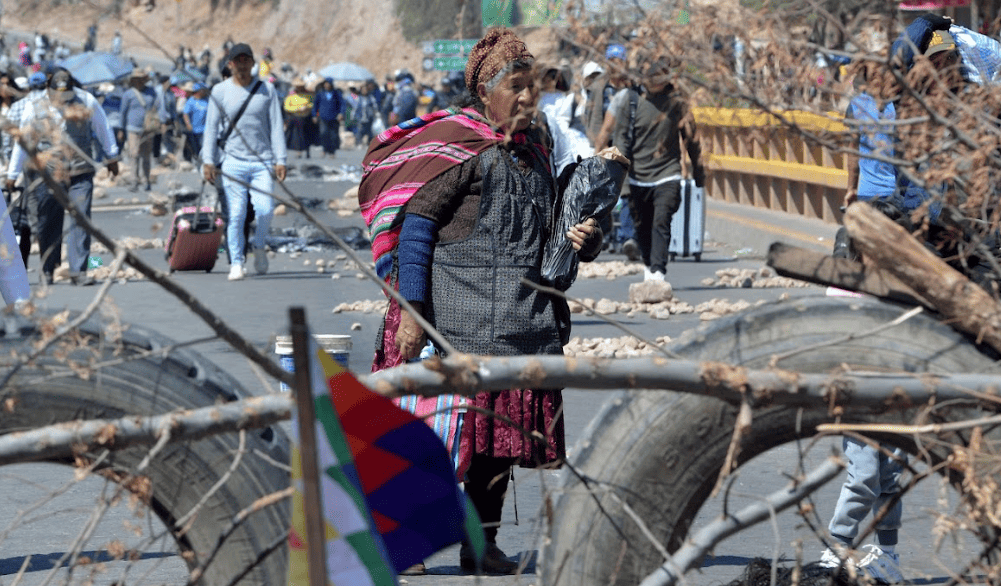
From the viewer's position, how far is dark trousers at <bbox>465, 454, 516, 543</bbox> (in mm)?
4578

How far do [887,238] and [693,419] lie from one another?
22.6 inches

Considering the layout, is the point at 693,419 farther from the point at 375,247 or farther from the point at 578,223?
the point at 375,247

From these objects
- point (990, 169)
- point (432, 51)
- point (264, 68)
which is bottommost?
point (264, 68)

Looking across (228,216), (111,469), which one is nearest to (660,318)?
(228,216)

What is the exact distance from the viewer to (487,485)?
4.63 meters

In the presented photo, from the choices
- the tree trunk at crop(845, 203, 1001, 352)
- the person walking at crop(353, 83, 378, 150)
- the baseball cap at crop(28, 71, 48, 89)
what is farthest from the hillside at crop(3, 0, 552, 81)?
the tree trunk at crop(845, 203, 1001, 352)

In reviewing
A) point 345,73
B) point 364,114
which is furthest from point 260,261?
point 345,73

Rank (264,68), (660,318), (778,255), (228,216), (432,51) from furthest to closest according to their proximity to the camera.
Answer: (264,68) < (432,51) < (228,216) < (660,318) < (778,255)

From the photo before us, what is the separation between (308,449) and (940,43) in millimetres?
3307

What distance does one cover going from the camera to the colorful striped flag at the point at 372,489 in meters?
2.49

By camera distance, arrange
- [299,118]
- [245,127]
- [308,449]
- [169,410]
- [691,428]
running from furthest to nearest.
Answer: [299,118]
[245,127]
[691,428]
[169,410]
[308,449]

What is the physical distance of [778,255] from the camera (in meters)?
3.00

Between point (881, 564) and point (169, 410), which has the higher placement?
point (169, 410)

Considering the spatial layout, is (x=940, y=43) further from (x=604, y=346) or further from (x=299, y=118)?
(x=299, y=118)
